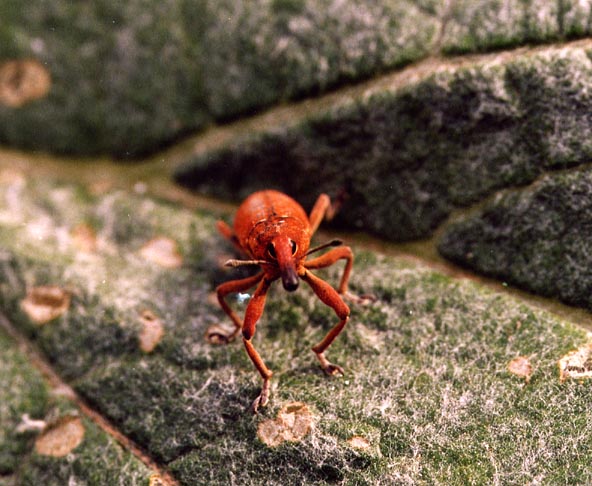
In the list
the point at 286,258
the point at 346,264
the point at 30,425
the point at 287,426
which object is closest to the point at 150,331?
the point at 30,425

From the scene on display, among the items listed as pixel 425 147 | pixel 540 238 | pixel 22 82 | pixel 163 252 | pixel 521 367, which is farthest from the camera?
pixel 22 82

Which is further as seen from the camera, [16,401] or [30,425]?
[16,401]

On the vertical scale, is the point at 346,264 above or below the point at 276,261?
below

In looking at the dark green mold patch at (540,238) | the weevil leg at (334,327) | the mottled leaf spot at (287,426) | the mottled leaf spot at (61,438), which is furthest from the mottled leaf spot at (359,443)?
the mottled leaf spot at (61,438)

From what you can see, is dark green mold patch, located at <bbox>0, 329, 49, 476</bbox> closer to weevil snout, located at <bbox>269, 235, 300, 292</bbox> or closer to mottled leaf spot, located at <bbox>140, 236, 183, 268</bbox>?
mottled leaf spot, located at <bbox>140, 236, 183, 268</bbox>

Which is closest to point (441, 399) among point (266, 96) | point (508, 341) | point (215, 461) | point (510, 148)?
point (508, 341)

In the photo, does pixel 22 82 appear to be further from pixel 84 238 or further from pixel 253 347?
pixel 253 347
